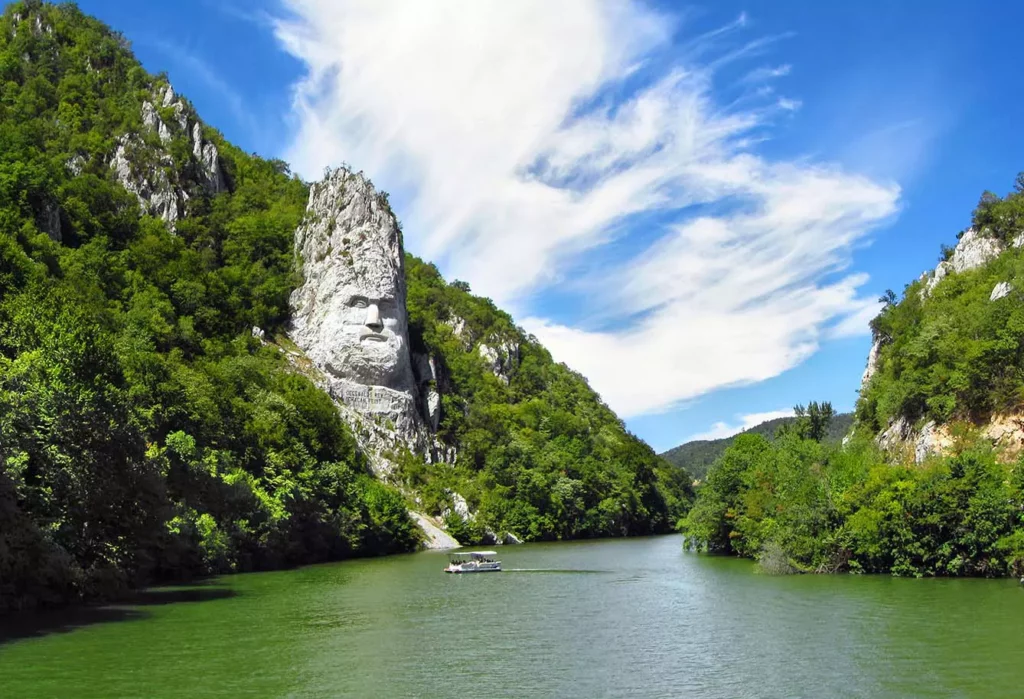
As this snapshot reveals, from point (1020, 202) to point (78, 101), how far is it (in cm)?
11971

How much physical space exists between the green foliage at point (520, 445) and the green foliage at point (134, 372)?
68.7ft

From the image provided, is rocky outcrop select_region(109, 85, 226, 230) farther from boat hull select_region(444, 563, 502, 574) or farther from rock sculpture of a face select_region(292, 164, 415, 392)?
boat hull select_region(444, 563, 502, 574)

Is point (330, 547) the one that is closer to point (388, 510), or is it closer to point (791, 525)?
point (388, 510)

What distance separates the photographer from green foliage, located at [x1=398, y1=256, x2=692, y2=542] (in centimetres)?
11431

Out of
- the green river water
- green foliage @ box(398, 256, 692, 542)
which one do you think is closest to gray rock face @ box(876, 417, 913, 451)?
the green river water

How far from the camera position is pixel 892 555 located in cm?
4838

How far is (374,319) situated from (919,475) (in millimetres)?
80264

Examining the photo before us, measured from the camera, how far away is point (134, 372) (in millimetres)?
58594

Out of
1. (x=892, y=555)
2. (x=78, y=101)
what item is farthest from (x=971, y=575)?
(x=78, y=101)

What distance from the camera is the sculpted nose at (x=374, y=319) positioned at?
378 ft

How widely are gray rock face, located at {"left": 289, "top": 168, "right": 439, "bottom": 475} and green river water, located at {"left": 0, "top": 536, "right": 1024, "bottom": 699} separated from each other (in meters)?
63.3

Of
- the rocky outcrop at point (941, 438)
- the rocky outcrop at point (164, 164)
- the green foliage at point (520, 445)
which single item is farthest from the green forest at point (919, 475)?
the rocky outcrop at point (164, 164)

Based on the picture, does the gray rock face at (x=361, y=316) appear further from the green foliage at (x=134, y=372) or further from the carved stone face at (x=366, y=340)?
the green foliage at (x=134, y=372)

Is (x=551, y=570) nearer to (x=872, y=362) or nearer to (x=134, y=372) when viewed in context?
(x=134, y=372)
